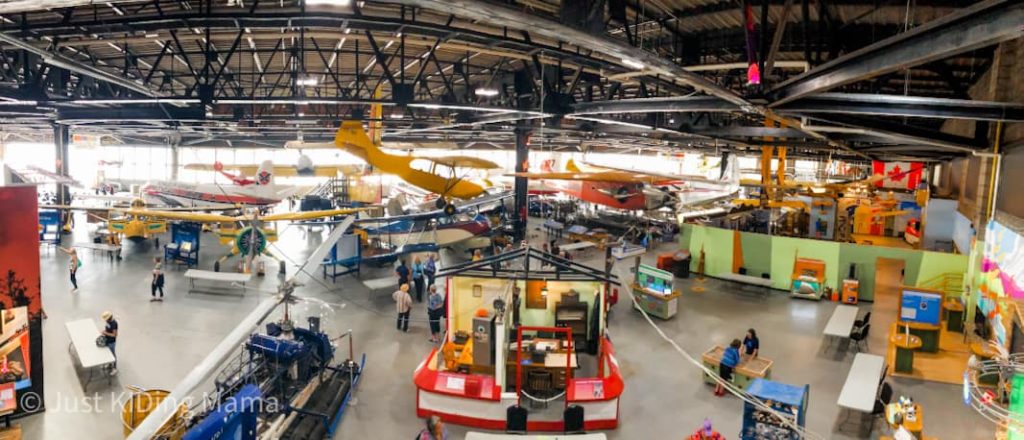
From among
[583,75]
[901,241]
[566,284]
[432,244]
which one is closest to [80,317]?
[432,244]

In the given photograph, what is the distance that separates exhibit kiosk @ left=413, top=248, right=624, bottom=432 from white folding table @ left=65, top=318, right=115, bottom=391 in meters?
5.65

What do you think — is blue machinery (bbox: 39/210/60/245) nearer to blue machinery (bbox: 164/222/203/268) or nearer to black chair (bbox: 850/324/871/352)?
blue machinery (bbox: 164/222/203/268)

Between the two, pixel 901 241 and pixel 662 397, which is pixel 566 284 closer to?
pixel 662 397

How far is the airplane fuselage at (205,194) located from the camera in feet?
77.4

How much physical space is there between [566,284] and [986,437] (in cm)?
711

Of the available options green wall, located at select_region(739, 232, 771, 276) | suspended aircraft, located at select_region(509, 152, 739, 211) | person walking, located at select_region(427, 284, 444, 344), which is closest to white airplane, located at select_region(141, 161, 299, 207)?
suspended aircraft, located at select_region(509, 152, 739, 211)

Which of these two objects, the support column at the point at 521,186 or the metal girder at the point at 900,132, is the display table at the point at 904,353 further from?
the support column at the point at 521,186

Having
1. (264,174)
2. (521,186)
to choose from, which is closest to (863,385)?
(521,186)

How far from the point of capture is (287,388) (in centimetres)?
788

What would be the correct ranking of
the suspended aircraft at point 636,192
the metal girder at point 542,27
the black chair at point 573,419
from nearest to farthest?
the metal girder at point 542,27, the black chair at point 573,419, the suspended aircraft at point 636,192

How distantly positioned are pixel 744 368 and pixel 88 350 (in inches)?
472

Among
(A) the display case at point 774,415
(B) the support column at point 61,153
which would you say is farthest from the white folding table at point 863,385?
(B) the support column at point 61,153

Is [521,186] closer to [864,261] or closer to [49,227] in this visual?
[864,261]

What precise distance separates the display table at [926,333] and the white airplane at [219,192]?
23.2 metres
